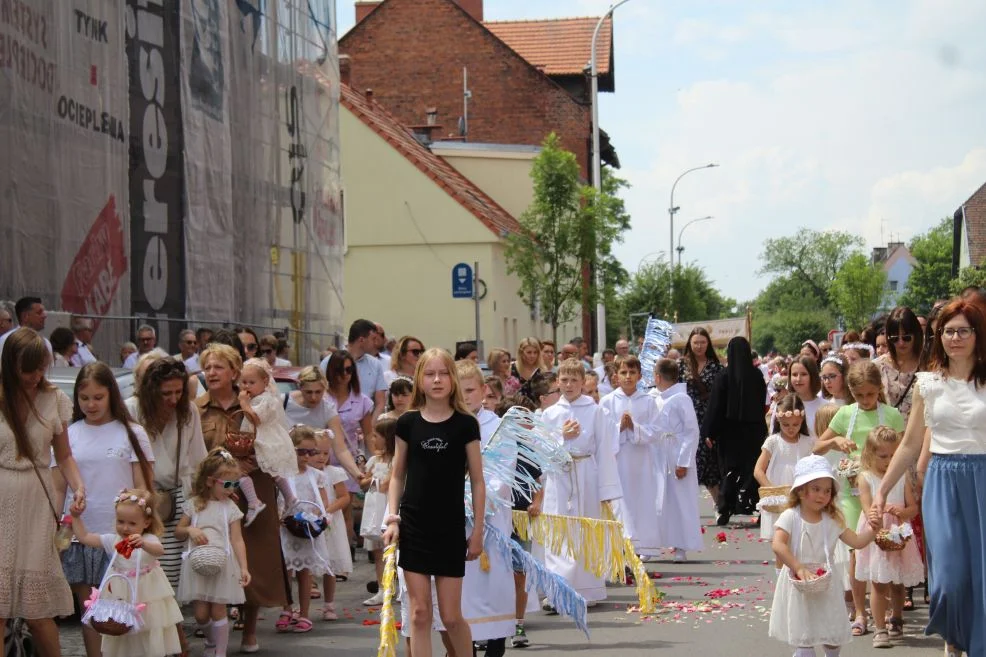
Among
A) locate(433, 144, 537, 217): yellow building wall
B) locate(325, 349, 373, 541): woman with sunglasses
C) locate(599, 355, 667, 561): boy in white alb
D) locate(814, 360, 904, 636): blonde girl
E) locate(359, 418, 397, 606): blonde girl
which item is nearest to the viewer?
locate(814, 360, 904, 636): blonde girl

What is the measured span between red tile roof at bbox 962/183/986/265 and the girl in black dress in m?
91.2

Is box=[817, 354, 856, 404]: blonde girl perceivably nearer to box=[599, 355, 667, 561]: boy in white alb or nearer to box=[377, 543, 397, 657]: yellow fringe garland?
box=[599, 355, 667, 561]: boy in white alb

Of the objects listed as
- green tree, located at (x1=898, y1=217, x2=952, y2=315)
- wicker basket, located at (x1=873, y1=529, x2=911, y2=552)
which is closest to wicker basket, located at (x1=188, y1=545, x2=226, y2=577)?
wicker basket, located at (x1=873, y1=529, x2=911, y2=552)

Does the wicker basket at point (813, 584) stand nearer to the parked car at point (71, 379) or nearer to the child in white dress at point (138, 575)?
the child in white dress at point (138, 575)

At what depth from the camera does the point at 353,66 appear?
55312mm

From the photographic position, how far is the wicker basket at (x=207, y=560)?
865 cm

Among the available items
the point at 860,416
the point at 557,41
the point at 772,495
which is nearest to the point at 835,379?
the point at 860,416

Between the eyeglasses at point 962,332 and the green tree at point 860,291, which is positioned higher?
the green tree at point 860,291

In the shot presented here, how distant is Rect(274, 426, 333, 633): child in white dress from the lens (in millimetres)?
10344

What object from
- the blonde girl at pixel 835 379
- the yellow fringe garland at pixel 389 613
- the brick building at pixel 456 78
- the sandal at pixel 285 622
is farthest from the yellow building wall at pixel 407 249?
the yellow fringe garland at pixel 389 613

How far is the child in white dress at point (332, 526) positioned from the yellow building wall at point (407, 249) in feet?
108

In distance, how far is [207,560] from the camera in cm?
865

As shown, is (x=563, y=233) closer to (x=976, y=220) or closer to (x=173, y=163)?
(x=173, y=163)

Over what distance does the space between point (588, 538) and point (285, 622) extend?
9.32 feet
